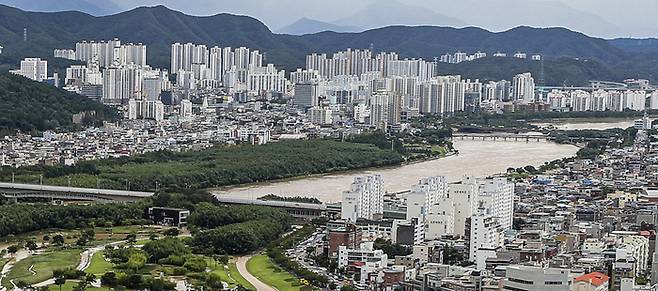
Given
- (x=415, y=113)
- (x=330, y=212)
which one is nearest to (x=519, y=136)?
(x=415, y=113)

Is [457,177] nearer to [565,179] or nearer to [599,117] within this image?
[565,179]

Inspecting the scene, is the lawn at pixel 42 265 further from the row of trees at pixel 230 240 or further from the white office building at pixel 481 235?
the white office building at pixel 481 235

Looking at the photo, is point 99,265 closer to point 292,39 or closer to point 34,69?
point 34,69

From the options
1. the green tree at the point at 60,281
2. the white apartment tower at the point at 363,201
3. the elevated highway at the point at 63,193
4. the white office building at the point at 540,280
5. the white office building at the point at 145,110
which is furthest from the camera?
the white office building at the point at 145,110

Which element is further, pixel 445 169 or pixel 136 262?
pixel 445 169

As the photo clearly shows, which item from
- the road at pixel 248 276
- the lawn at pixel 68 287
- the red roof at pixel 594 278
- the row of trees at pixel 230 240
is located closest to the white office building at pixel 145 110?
the row of trees at pixel 230 240

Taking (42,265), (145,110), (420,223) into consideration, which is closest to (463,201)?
(420,223)

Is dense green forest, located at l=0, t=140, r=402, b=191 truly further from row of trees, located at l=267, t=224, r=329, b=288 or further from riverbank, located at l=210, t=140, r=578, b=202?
row of trees, located at l=267, t=224, r=329, b=288
